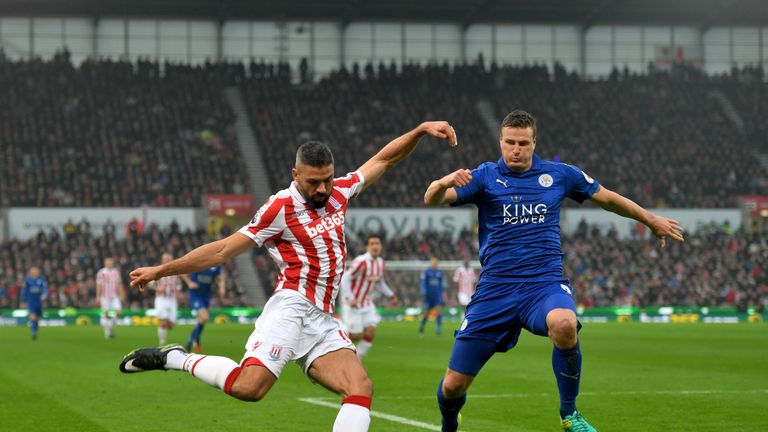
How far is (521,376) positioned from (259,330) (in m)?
9.91

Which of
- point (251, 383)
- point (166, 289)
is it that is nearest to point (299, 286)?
point (251, 383)

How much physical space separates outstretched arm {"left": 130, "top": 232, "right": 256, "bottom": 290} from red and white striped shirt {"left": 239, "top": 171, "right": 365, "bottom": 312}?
14cm

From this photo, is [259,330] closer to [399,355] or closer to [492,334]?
[492,334]

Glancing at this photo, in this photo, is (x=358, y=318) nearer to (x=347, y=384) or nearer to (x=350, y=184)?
(x=350, y=184)

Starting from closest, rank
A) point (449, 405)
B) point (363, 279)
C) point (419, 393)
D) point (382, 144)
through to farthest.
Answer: point (449, 405) < point (419, 393) < point (363, 279) < point (382, 144)

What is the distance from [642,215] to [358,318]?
12069 mm

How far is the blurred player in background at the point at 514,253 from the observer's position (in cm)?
839

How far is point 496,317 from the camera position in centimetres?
848

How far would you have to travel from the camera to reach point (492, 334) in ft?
28.0

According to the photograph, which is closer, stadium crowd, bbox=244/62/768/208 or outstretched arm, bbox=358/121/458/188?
outstretched arm, bbox=358/121/458/188

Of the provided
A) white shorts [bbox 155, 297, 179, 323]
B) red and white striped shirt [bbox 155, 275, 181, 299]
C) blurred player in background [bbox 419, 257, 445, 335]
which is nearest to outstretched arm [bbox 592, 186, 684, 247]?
white shorts [bbox 155, 297, 179, 323]

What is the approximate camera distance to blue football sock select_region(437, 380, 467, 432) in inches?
343

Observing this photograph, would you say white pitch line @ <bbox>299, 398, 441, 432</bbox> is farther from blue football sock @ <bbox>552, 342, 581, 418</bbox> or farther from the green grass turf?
blue football sock @ <bbox>552, 342, 581, 418</bbox>

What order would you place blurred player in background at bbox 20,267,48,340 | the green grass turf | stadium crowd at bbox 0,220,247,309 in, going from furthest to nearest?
stadium crowd at bbox 0,220,247,309, blurred player in background at bbox 20,267,48,340, the green grass turf
